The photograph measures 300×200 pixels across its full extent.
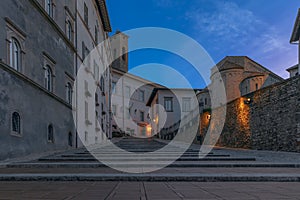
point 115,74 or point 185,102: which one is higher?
point 115,74

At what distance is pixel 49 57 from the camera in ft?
41.3

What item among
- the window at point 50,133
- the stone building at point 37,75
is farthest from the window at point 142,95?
the window at point 50,133

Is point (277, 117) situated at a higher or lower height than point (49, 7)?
lower

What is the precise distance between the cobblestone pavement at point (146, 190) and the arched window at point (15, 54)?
580cm

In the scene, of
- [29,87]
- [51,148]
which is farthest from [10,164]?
[51,148]

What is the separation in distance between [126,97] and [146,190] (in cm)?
4646

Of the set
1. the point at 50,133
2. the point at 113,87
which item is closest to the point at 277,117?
the point at 50,133

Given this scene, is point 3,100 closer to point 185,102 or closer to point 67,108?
point 67,108

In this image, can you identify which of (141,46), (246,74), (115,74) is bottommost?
(141,46)

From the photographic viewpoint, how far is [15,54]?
976 centimetres

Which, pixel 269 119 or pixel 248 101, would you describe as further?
pixel 248 101

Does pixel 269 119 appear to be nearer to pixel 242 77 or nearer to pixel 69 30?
pixel 69 30

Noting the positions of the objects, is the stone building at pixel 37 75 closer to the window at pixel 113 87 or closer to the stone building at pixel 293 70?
the window at pixel 113 87

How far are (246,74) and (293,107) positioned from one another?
21110 millimetres
